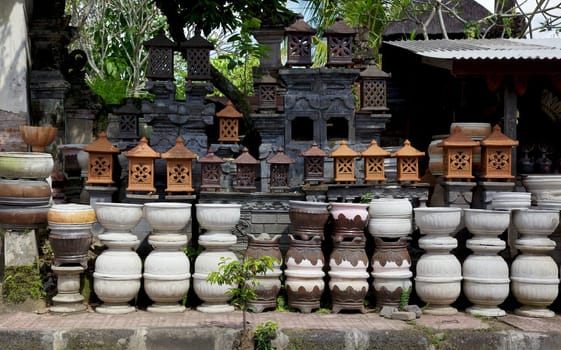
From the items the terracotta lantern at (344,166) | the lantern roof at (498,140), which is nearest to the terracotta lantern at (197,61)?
the terracotta lantern at (344,166)

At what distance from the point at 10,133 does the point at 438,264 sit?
566 cm

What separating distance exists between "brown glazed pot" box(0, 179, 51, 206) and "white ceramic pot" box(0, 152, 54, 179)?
68 mm

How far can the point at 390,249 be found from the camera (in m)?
7.21

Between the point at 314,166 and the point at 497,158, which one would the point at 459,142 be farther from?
the point at 314,166

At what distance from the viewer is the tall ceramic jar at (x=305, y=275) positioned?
7082mm

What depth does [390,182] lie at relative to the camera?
812 cm

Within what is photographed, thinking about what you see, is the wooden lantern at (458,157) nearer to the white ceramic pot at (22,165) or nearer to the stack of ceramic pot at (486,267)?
the stack of ceramic pot at (486,267)

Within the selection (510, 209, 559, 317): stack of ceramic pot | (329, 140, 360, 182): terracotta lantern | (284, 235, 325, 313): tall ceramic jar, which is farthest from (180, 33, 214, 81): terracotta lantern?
(510, 209, 559, 317): stack of ceramic pot

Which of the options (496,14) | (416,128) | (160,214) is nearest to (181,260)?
(160,214)

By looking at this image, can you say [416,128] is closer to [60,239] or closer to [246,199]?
[246,199]

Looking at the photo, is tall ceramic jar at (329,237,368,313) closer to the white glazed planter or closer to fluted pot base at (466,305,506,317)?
fluted pot base at (466,305,506,317)

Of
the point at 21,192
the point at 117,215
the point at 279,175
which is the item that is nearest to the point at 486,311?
the point at 279,175

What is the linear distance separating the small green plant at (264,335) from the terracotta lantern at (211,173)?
2241mm

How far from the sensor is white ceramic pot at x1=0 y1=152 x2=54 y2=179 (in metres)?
7.00
